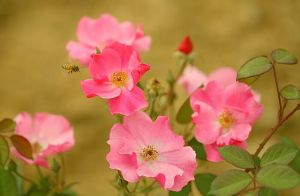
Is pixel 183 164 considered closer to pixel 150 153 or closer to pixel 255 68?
pixel 150 153

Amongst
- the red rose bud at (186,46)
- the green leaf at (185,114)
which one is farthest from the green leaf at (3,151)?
the red rose bud at (186,46)

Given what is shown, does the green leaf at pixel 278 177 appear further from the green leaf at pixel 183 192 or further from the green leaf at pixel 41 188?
the green leaf at pixel 41 188

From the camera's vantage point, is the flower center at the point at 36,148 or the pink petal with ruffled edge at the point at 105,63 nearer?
the pink petal with ruffled edge at the point at 105,63

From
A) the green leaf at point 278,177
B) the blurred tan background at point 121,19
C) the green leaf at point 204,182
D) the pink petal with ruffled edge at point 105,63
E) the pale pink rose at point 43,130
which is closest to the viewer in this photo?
the green leaf at point 278,177

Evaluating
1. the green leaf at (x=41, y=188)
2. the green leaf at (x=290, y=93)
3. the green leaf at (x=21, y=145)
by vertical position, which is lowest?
the green leaf at (x=41, y=188)

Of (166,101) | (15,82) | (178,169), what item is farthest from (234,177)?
(15,82)

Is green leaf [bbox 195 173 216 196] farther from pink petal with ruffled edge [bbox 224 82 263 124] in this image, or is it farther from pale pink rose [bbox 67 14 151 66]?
pale pink rose [bbox 67 14 151 66]

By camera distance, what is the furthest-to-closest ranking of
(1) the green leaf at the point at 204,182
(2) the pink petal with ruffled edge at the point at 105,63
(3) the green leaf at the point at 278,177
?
(1) the green leaf at the point at 204,182
(2) the pink petal with ruffled edge at the point at 105,63
(3) the green leaf at the point at 278,177
